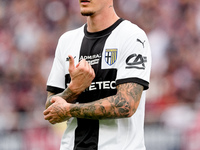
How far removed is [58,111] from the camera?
3027mm

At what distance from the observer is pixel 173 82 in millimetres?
7488

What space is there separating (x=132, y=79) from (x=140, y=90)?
9cm

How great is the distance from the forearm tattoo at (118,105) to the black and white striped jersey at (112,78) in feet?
0.20

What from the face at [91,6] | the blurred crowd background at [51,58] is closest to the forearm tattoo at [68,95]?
the face at [91,6]

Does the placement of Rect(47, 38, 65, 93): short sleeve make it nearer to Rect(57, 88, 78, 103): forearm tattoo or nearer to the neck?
Rect(57, 88, 78, 103): forearm tattoo

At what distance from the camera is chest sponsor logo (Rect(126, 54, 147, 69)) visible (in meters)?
2.93

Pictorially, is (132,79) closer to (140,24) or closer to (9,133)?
(9,133)

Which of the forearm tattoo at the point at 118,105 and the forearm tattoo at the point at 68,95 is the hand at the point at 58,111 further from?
the forearm tattoo at the point at 118,105

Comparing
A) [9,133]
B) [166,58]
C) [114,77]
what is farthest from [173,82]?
[114,77]

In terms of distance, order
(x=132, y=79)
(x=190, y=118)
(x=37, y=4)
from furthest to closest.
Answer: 1. (x=37, y=4)
2. (x=190, y=118)
3. (x=132, y=79)

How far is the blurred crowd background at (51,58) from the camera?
6629 mm

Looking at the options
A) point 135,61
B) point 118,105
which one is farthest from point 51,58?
point 118,105

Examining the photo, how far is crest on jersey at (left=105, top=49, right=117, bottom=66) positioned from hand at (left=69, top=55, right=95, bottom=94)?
133 millimetres

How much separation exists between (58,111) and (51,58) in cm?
593
